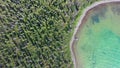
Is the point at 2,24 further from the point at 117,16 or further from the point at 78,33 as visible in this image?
the point at 117,16

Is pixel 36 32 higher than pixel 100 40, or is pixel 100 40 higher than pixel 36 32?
pixel 36 32

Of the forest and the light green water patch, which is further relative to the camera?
the light green water patch

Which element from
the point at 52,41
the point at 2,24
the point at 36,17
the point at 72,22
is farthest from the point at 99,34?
the point at 2,24

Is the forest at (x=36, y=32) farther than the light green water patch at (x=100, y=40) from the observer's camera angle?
No
